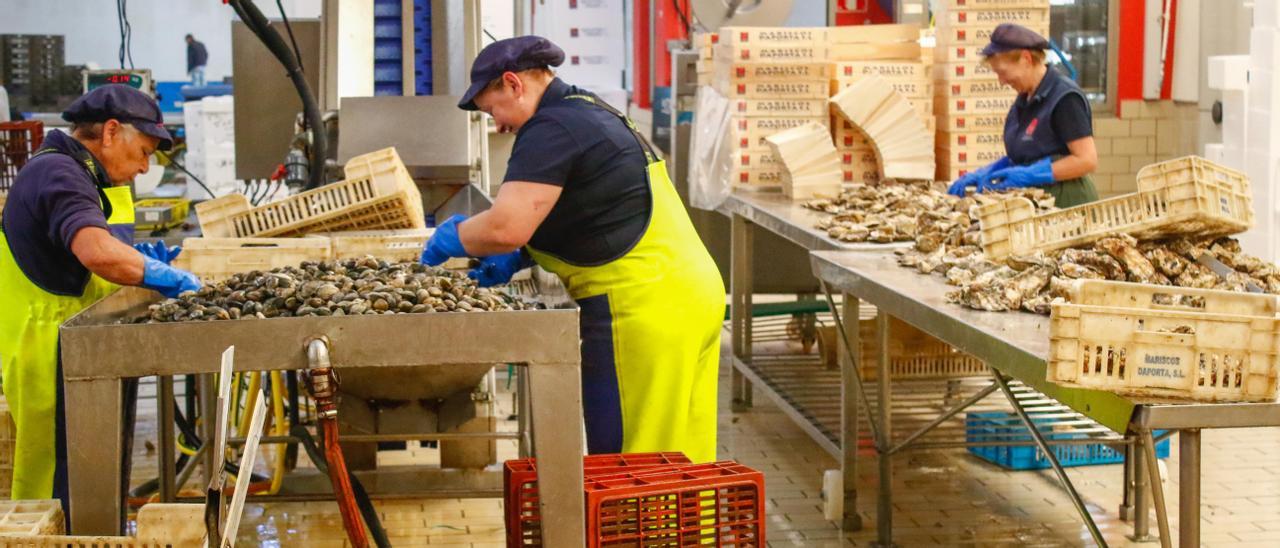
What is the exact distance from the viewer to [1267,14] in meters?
6.43

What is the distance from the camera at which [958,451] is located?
18.6ft

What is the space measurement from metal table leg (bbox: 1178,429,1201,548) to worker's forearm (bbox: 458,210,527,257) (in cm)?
162

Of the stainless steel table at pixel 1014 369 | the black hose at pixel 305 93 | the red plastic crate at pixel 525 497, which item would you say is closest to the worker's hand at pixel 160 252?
the black hose at pixel 305 93

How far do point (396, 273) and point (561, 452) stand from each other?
0.66m

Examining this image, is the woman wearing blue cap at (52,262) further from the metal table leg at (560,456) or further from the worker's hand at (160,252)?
the metal table leg at (560,456)

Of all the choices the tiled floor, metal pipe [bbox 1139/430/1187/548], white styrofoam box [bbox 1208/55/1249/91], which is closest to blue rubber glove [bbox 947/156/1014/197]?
the tiled floor

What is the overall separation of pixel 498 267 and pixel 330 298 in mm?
1061

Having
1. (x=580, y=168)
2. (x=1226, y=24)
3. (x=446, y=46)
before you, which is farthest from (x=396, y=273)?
(x=1226, y=24)

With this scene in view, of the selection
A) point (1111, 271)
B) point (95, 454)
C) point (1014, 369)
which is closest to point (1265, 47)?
point (1111, 271)

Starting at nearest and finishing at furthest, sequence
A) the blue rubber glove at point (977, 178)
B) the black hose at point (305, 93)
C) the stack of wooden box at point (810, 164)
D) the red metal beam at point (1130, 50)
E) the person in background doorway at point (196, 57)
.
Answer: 1. the black hose at point (305, 93)
2. the blue rubber glove at point (977, 178)
3. the stack of wooden box at point (810, 164)
4. the red metal beam at point (1130, 50)
5. the person in background doorway at point (196, 57)

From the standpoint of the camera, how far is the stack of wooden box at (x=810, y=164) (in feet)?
19.8

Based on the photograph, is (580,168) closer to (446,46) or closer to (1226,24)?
(446,46)

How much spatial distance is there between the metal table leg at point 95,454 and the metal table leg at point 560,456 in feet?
2.58

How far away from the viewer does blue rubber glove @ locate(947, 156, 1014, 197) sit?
577 cm
